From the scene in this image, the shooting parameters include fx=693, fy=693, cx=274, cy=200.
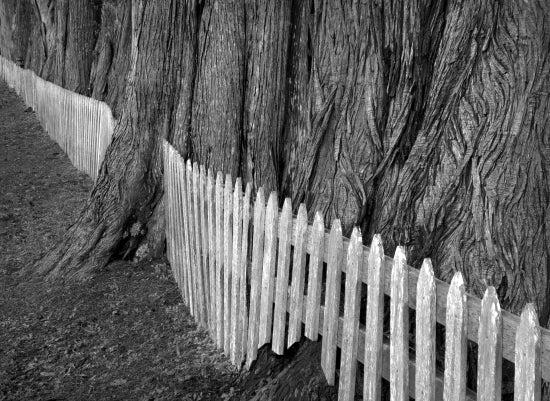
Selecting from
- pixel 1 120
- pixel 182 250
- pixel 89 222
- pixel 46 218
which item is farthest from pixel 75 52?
pixel 182 250

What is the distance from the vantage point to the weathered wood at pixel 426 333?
2.97 meters

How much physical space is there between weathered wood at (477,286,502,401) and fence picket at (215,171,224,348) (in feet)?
8.89

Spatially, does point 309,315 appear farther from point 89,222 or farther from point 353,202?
point 89,222

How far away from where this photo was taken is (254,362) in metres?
4.77

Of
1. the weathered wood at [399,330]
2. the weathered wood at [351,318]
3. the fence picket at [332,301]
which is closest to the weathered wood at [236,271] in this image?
the fence picket at [332,301]

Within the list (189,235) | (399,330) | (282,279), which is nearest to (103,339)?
(189,235)

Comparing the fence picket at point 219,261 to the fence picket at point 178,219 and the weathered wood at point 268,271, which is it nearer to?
the weathered wood at point 268,271

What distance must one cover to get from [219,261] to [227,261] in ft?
0.58

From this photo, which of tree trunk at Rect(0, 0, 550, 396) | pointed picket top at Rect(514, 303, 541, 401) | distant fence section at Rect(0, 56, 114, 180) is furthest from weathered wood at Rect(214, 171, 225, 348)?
distant fence section at Rect(0, 56, 114, 180)

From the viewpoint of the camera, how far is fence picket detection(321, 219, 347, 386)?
146 inches

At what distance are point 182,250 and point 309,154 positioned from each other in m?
1.89

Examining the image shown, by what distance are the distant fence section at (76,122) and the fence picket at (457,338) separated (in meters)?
7.46

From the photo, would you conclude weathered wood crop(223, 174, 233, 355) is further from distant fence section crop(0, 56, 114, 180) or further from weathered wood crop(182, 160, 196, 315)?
distant fence section crop(0, 56, 114, 180)

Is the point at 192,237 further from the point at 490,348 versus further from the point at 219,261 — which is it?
the point at 490,348
